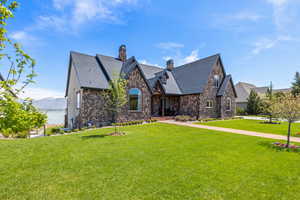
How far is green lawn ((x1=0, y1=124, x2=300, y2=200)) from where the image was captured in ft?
10.5

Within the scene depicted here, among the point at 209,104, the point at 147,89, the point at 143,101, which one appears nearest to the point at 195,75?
the point at 209,104

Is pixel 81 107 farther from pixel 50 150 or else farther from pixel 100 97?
pixel 50 150

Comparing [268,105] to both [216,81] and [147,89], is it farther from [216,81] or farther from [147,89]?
[147,89]

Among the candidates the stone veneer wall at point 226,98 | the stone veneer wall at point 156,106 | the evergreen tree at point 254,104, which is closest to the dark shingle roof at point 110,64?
the stone veneer wall at point 156,106

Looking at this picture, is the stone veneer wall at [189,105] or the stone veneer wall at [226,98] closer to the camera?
the stone veneer wall at [189,105]

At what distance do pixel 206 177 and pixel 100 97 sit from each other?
12.6 meters

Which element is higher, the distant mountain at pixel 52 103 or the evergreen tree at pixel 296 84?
the evergreen tree at pixel 296 84

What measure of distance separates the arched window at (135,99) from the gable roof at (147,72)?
1.75 meters

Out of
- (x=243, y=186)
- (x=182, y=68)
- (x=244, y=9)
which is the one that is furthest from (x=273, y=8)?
(x=182, y=68)

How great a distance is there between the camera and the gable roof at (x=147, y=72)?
14.4 metres

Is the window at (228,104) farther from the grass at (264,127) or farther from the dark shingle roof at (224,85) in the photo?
the grass at (264,127)

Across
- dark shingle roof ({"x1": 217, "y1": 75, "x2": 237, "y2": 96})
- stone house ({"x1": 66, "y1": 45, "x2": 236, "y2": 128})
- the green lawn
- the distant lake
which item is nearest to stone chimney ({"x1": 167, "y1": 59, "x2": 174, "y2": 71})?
stone house ({"x1": 66, "y1": 45, "x2": 236, "y2": 128})

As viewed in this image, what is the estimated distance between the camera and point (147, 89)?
1669 cm

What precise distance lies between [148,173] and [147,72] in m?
18.9
